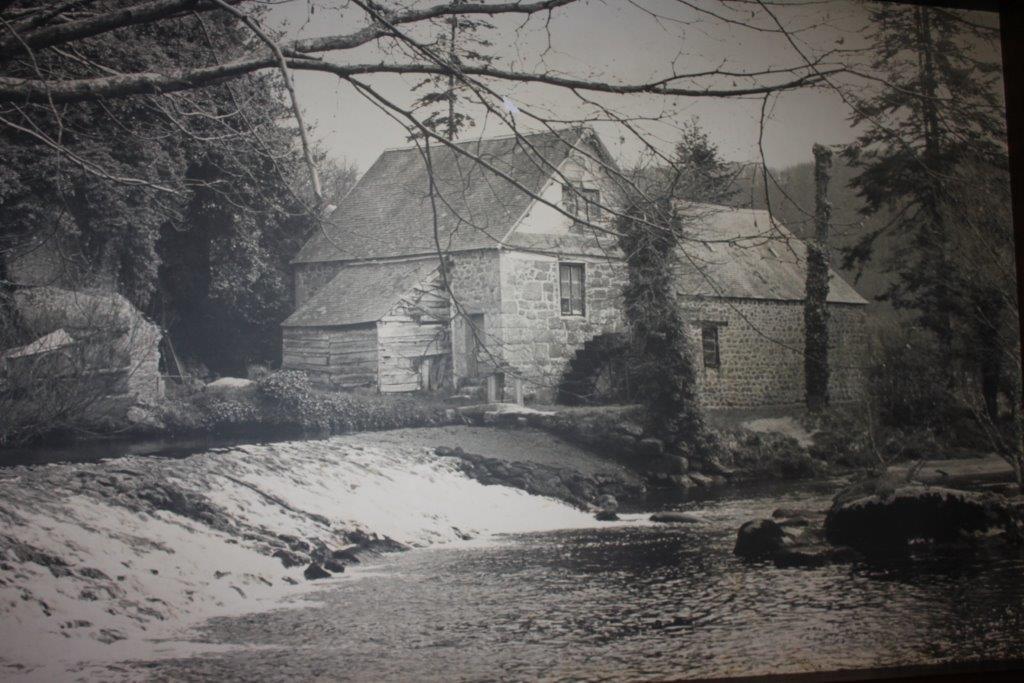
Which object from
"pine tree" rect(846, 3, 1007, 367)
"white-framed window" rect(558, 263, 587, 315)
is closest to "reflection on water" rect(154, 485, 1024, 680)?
"white-framed window" rect(558, 263, 587, 315)

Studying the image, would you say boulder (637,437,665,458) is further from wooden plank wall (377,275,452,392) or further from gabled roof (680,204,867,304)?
wooden plank wall (377,275,452,392)

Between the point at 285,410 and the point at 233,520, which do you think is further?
the point at 285,410

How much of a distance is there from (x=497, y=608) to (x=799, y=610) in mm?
1103

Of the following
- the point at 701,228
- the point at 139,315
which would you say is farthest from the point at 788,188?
the point at 139,315

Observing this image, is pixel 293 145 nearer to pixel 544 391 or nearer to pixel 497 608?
pixel 544 391

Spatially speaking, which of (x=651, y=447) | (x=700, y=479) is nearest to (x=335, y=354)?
(x=651, y=447)

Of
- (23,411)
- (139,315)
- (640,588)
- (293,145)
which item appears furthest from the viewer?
(640,588)

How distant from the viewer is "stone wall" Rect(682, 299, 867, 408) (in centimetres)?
369

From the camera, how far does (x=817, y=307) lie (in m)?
3.93

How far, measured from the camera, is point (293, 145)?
119 inches

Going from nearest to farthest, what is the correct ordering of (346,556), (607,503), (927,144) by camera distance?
1. (346,556)
2. (607,503)
3. (927,144)

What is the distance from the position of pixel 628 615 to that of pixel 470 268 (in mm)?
1248

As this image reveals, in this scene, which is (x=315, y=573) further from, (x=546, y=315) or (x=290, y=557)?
(x=546, y=315)

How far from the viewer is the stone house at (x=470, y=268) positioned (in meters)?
3.10
